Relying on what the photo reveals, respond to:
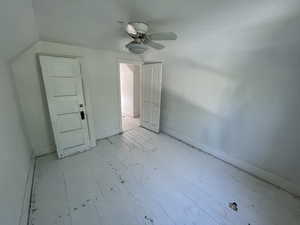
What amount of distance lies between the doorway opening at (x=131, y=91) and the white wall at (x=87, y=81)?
1350mm

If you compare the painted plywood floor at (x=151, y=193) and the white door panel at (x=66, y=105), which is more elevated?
the white door panel at (x=66, y=105)

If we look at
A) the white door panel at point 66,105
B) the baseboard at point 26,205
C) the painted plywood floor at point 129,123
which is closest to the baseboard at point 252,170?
the painted plywood floor at point 129,123

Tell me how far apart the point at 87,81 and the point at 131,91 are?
2.38m

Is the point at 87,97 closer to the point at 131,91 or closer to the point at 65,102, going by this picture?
the point at 65,102

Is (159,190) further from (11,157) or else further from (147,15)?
(147,15)

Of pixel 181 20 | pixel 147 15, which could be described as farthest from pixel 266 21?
pixel 147 15

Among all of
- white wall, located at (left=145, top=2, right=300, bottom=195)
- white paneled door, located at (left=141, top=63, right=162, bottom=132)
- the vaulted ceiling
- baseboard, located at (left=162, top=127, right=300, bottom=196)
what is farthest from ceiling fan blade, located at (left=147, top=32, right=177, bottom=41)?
baseboard, located at (left=162, top=127, right=300, bottom=196)

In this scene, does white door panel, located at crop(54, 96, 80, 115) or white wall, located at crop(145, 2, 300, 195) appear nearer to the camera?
white wall, located at crop(145, 2, 300, 195)

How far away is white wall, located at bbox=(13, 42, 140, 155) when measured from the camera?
7.47 feet

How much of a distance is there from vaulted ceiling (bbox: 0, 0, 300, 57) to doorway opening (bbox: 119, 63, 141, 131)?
2460 mm

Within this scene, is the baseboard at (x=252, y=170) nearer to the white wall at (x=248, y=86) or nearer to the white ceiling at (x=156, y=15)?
the white wall at (x=248, y=86)

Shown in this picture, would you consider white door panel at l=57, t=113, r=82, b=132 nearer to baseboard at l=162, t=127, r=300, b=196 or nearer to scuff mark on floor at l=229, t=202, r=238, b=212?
baseboard at l=162, t=127, r=300, b=196

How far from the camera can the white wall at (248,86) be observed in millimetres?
1710

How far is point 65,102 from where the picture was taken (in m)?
2.54
